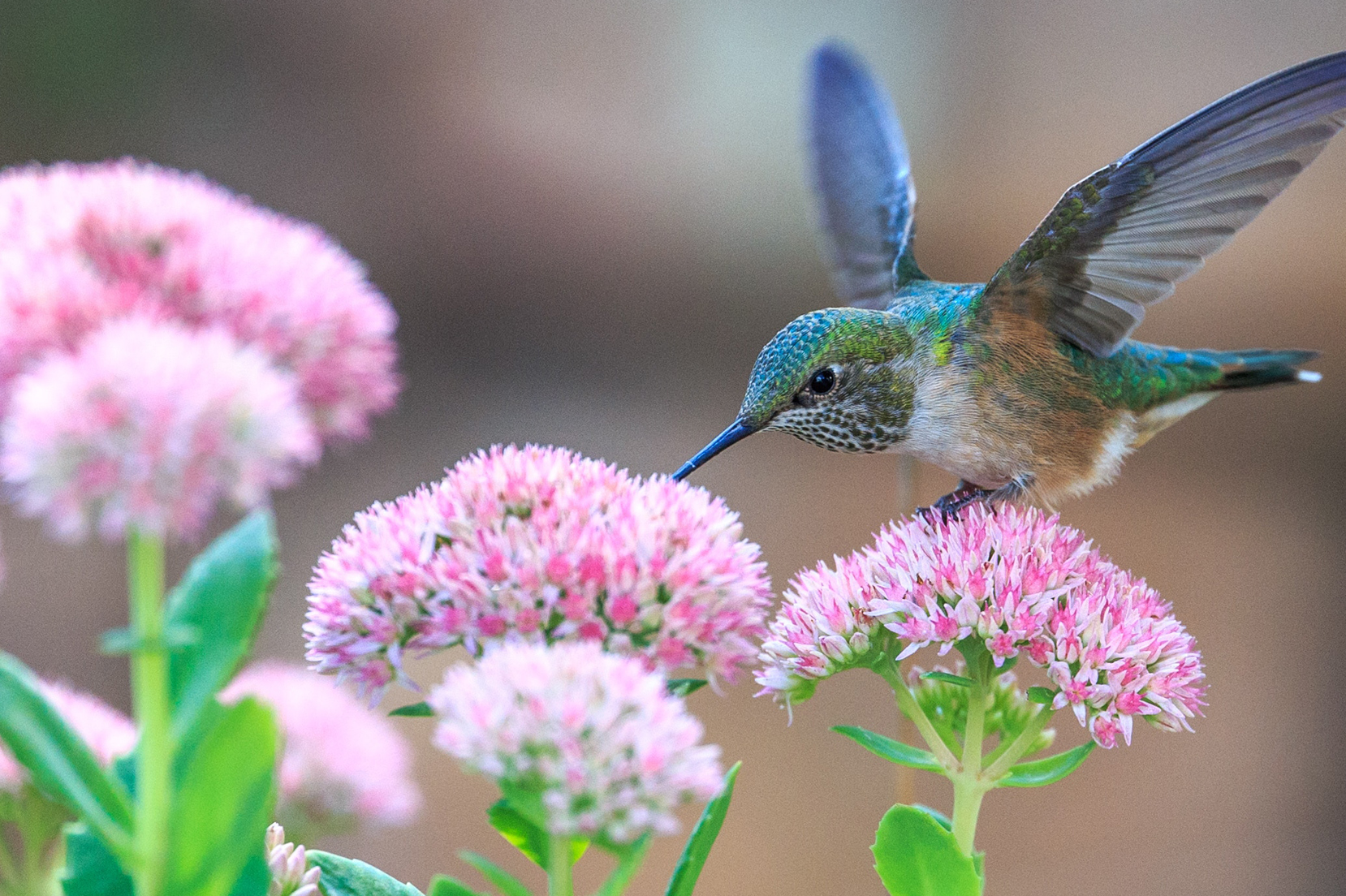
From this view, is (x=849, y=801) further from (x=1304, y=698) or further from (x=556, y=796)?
(x=556, y=796)

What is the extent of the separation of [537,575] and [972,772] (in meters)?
0.28

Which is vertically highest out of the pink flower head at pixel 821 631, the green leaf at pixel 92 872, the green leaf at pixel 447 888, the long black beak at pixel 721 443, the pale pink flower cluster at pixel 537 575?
the long black beak at pixel 721 443

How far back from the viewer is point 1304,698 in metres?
1.98

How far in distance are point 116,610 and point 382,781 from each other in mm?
1042

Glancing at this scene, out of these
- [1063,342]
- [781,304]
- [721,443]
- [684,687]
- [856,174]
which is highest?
[781,304]

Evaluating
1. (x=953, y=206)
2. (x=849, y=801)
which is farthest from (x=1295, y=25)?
(x=849, y=801)

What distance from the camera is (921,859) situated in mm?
595

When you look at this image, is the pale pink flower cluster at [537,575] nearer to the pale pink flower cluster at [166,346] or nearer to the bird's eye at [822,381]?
the pale pink flower cluster at [166,346]

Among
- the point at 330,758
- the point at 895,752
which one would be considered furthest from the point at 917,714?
the point at 330,758

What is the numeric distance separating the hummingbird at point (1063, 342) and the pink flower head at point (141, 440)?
15.2 inches

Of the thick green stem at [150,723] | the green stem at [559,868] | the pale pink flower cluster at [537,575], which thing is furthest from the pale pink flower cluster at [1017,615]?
the thick green stem at [150,723]

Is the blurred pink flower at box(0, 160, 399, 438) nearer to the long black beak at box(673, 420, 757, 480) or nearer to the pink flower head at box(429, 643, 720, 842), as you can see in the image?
the pink flower head at box(429, 643, 720, 842)

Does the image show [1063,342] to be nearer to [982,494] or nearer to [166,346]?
[982,494]

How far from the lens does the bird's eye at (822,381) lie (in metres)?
0.82
